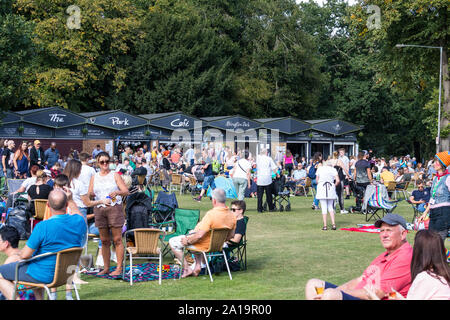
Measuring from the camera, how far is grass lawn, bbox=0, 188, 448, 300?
7574 millimetres

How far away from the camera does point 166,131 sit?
1211 inches

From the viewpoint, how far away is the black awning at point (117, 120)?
2800 cm

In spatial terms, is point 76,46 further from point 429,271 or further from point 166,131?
point 429,271

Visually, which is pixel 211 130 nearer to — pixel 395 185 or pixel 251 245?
pixel 395 185

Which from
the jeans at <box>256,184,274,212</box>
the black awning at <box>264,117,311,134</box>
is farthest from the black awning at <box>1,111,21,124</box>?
the black awning at <box>264,117,311,134</box>

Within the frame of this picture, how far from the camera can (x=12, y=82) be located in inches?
944

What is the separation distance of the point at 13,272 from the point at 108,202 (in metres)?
2.33

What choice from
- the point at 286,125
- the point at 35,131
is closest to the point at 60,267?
the point at 35,131

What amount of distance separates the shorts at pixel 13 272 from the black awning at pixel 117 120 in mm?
21909

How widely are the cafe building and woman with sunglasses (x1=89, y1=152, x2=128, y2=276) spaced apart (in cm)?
1699

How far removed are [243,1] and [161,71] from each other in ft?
39.7

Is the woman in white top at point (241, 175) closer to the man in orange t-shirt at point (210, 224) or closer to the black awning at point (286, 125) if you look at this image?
the man in orange t-shirt at point (210, 224)

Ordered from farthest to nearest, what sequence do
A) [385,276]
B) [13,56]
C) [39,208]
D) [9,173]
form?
[13,56]
[9,173]
[39,208]
[385,276]
